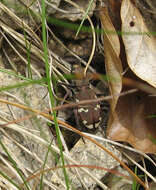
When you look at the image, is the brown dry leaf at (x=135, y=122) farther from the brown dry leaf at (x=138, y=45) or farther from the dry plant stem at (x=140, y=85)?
the brown dry leaf at (x=138, y=45)

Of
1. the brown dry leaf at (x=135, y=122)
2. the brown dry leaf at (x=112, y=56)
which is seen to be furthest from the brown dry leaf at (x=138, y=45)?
the brown dry leaf at (x=135, y=122)

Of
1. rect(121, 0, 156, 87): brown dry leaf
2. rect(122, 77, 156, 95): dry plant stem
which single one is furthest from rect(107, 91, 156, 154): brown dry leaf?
rect(121, 0, 156, 87): brown dry leaf

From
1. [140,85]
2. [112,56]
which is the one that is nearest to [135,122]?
[140,85]

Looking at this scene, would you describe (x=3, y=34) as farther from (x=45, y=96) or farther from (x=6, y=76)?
(x=45, y=96)

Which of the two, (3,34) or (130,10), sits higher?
(3,34)

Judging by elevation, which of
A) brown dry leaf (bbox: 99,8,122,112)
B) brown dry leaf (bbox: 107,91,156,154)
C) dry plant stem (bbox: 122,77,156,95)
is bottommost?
brown dry leaf (bbox: 107,91,156,154)

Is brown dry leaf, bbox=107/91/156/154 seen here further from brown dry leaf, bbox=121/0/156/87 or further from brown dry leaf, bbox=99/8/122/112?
brown dry leaf, bbox=121/0/156/87

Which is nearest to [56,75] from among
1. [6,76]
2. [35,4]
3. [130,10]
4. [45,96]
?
[45,96]
